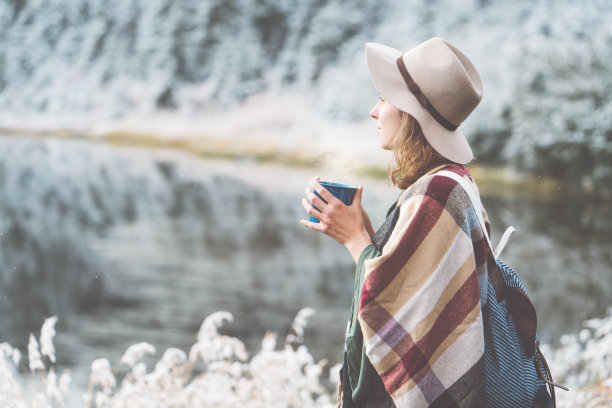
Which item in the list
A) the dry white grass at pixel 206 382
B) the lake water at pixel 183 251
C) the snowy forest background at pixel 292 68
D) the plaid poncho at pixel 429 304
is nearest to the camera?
the plaid poncho at pixel 429 304

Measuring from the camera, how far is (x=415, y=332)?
1.12 meters

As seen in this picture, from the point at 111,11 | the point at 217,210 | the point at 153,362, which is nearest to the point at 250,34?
the point at 111,11

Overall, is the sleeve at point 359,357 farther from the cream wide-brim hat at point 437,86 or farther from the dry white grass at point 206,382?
the dry white grass at point 206,382

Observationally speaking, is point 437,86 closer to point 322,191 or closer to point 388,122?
point 388,122

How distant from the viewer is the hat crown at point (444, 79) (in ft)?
3.84

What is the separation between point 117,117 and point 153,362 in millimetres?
1459

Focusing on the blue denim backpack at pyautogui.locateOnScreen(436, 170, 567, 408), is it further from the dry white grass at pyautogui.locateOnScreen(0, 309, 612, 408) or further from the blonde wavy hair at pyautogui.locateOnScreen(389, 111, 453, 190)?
the dry white grass at pyautogui.locateOnScreen(0, 309, 612, 408)

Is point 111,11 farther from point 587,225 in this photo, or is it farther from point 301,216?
point 587,225

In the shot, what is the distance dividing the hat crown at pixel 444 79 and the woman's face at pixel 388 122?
81 millimetres

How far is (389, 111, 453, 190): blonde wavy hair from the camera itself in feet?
3.99

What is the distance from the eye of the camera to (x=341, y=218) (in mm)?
1217

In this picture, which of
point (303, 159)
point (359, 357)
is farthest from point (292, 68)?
point (359, 357)

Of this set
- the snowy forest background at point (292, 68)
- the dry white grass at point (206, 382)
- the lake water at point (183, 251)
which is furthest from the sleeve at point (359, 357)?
the snowy forest background at point (292, 68)

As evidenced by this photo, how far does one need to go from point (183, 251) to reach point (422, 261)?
2.56 m
